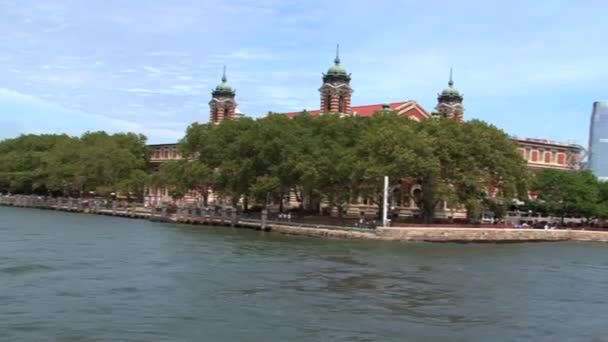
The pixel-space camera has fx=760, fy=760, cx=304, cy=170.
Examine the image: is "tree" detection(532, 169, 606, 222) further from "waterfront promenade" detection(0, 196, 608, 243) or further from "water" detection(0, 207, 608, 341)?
"water" detection(0, 207, 608, 341)

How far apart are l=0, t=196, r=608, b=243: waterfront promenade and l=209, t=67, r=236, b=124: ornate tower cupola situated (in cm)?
2413

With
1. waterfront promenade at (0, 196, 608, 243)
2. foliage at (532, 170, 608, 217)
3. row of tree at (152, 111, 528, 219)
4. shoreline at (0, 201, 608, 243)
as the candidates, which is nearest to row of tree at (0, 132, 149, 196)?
waterfront promenade at (0, 196, 608, 243)

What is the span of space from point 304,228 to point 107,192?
51092 mm

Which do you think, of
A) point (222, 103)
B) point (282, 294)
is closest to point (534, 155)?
point (222, 103)

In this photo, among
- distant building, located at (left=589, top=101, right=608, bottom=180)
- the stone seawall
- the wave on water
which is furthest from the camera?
distant building, located at (left=589, top=101, right=608, bottom=180)

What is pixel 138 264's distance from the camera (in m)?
38.9

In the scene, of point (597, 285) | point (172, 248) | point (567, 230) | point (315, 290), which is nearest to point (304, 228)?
point (172, 248)

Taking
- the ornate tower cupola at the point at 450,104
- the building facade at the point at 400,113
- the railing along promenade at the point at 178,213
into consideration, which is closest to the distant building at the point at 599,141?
the building facade at the point at 400,113

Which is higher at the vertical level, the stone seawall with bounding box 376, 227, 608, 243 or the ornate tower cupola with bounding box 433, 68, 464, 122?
the ornate tower cupola with bounding box 433, 68, 464, 122

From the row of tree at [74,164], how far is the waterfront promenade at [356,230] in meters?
11.3

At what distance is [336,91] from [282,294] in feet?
250

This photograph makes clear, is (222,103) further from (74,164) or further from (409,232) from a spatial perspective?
(409,232)

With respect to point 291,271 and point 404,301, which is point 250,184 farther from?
point 404,301

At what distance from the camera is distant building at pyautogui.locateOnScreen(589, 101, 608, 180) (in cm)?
13938
